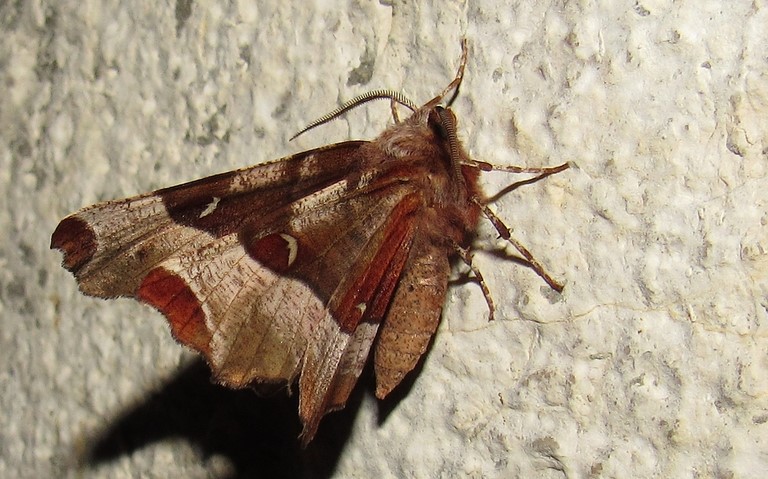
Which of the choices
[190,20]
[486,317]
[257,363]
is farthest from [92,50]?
[486,317]

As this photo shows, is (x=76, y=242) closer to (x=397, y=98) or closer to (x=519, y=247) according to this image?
(x=397, y=98)

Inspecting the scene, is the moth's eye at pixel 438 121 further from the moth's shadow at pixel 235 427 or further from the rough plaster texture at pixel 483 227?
the moth's shadow at pixel 235 427

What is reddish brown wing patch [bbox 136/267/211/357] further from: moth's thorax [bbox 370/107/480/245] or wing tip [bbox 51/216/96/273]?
moth's thorax [bbox 370/107/480/245]

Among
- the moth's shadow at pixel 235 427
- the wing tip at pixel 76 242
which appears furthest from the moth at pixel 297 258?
the moth's shadow at pixel 235 427

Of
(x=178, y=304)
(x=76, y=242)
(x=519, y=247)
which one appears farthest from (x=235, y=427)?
(x=519, y=247)

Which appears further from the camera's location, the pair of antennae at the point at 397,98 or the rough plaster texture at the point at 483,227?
the pair of antennae at the point at 397,98

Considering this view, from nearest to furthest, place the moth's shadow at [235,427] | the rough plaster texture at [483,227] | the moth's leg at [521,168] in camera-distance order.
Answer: the rough plaster texture at [483,227] < the moth's leg at [521,168] < the moth's shadow at [235,427]

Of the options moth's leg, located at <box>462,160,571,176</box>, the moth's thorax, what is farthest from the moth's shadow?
moth's leg, located at <box>462,160,571,176</box>

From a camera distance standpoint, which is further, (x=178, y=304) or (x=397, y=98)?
(x=397, y=98)
